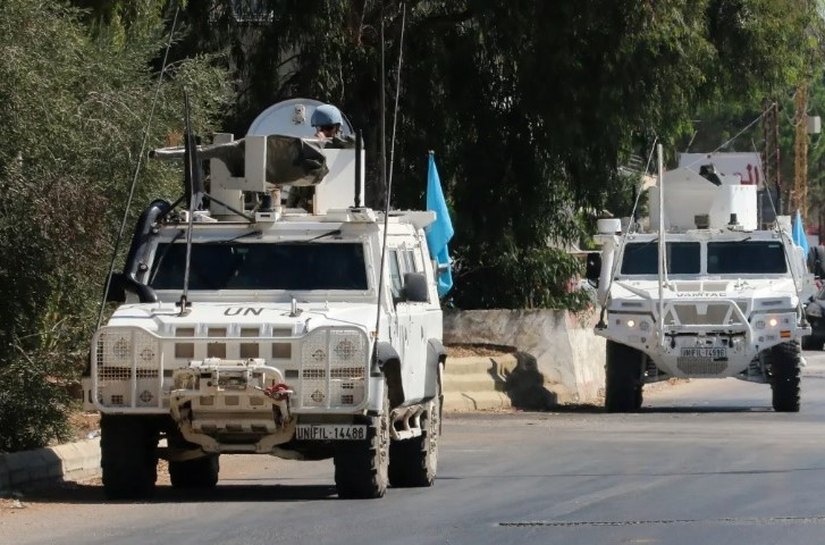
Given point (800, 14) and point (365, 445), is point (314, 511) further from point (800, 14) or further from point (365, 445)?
point (800, 14)

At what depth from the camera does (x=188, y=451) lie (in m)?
12.4

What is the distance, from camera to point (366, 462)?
1209cm

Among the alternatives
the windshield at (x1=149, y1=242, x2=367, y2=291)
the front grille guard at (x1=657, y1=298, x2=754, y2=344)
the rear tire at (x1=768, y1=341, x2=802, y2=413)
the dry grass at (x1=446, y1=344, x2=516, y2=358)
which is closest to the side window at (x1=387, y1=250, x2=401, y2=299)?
the windshield at (x1=149, y1=242, x2=367, y2=291)

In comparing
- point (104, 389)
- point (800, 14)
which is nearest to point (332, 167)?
point (104, 389)

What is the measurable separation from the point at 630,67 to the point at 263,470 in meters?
10.4

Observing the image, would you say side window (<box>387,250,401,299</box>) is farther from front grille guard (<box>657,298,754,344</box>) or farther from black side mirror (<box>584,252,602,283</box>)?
black side mirror (<box>584,252,602,283</box>)

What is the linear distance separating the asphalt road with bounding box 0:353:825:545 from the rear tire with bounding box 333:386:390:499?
0.46 feet

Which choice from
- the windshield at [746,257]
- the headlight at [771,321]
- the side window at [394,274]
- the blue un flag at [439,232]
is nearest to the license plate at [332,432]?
the side window at [394,274]

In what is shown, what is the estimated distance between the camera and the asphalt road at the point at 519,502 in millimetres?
10531

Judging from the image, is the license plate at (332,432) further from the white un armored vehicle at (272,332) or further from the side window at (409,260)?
the side window at (409,260)

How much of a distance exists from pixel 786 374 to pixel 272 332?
1215 cm

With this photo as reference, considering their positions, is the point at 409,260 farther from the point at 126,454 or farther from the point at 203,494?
the point at 126,454

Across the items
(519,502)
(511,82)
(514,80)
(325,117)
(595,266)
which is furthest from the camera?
(511,82)

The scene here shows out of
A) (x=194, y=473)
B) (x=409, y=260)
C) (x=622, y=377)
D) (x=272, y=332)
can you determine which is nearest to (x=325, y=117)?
(x=409, y=260)
